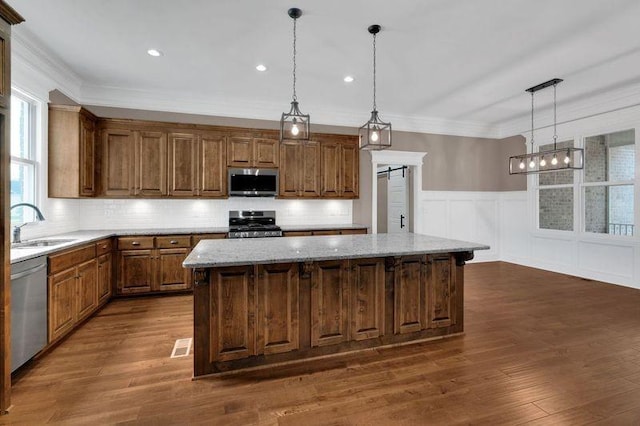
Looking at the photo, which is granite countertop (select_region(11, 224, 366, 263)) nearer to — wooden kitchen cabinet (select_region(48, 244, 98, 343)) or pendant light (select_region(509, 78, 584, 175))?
wooden kitchen cabinet (select_region(48, 244, 98, 343))

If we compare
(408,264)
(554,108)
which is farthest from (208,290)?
(554,108)

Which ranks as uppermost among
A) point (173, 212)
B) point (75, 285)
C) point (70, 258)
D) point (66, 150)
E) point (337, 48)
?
point (337, 48)

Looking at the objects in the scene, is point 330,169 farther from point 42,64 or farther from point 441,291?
point 42,64

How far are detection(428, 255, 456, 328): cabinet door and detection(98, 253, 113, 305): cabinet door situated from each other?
378cm

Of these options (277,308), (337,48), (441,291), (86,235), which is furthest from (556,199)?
(86,235)

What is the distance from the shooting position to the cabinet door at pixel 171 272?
4.55 metres

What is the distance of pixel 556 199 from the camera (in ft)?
20.1

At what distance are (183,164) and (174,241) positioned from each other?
1.15 meters

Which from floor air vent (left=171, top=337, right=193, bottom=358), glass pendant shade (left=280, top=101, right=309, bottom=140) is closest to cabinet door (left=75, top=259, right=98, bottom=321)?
floor air vent (left=171, top=337, right=193, bottom=358)

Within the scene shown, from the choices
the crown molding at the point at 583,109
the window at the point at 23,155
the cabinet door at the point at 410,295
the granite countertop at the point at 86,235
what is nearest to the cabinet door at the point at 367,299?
the cabinet door at the point at 410,295

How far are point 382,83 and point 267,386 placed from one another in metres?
4.01

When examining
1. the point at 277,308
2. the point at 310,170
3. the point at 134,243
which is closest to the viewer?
the point at 277,308

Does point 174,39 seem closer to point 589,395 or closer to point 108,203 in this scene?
point 108,203

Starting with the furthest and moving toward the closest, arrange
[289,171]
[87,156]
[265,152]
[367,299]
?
[289,171], [265,152], [87,156], [367,299]
